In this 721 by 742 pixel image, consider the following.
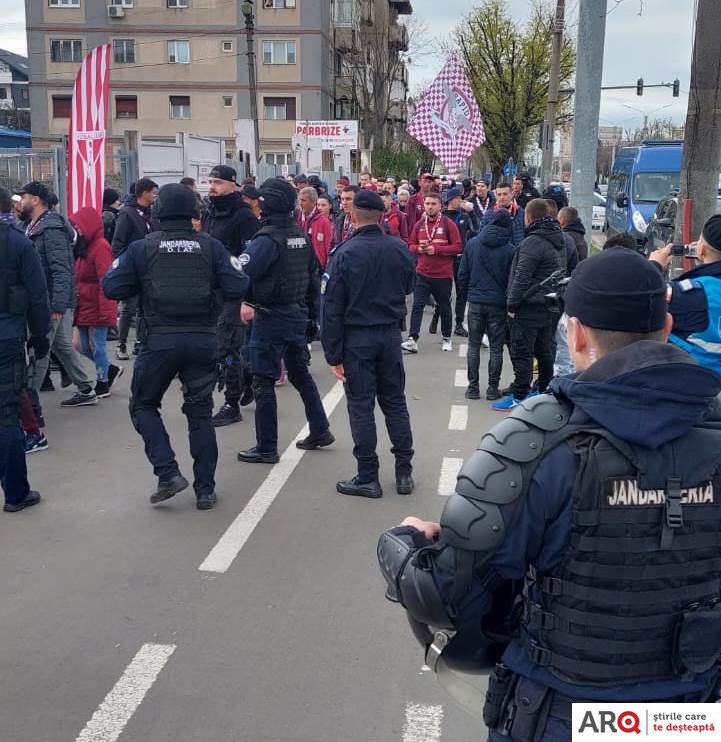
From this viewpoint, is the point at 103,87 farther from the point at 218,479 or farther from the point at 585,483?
the point at 585,483

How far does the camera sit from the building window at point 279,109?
2265 inches

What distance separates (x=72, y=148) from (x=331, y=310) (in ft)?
21.4

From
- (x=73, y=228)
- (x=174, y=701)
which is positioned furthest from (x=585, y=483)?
(x=73, y=228)

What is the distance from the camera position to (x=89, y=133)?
1142 cm

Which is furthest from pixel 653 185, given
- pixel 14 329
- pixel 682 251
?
pixel 14 329

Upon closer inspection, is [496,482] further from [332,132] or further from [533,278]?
[332,132]

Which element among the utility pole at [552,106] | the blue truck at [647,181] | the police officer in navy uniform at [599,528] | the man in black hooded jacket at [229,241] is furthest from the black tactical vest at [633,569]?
the utility pole at [552,106]

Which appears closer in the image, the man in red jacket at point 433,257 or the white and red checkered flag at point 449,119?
the man in red jacket at point 433,257

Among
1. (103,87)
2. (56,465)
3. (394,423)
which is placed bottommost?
(56,465)

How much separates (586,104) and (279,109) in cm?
4925

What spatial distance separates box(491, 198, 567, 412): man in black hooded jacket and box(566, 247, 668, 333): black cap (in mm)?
6154

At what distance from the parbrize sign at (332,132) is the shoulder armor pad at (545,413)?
29751 mm

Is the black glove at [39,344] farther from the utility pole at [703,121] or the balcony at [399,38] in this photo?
the balcony at [399,38]

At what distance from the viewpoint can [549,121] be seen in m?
27.3
